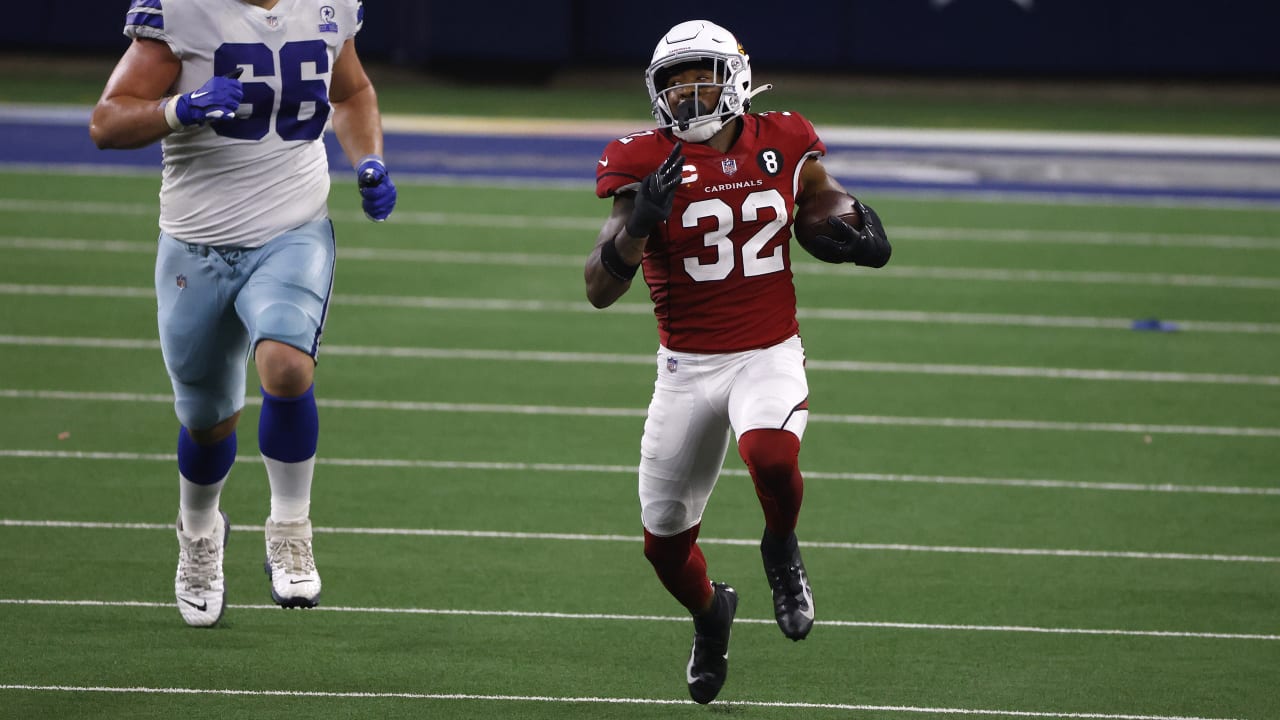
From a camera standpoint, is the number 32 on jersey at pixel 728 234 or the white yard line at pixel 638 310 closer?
the number 32 on jersey at pixel 728 234

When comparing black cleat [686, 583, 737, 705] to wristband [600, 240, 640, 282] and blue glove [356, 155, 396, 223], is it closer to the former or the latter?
wristband [600, 240, 640, 282]

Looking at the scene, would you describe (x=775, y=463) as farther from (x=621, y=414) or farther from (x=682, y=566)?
(x=621, y=414)

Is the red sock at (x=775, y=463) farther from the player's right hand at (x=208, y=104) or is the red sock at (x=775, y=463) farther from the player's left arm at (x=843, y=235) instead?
the player's right hand at (x=208, y=104)

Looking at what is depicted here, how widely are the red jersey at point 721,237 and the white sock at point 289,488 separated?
110cm

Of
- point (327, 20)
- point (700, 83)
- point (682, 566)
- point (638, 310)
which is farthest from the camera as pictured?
point (638, 310)

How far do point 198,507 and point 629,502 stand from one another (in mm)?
2233

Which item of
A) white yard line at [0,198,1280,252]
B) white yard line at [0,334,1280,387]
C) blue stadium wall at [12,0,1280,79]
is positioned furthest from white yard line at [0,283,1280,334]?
blue stadium wall at [12,0,1280,79]

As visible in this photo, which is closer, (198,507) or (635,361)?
(198,507)

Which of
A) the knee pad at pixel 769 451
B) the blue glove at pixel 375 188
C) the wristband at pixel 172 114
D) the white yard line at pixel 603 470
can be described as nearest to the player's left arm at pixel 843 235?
the knee pad at pixel 769 451

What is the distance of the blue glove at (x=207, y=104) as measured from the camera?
4.80m

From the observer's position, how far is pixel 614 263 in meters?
4.68

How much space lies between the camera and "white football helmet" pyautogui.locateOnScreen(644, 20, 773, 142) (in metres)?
4.81

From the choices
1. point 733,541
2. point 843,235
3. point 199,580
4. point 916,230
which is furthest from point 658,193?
point 916,230

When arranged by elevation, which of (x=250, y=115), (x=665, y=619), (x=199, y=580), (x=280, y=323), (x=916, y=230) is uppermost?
(x=250, y=115)
